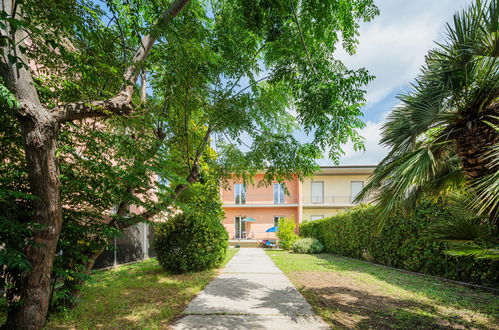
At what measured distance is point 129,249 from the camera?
10438mm

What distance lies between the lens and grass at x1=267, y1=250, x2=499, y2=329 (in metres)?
3.67

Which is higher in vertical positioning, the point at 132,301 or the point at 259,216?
the point at 132,301

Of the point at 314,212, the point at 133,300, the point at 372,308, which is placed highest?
the point at 314,212

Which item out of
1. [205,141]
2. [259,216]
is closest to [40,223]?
[205,141]

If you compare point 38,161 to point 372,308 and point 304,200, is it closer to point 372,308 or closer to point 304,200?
point 372,308

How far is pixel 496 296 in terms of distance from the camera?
196 inches

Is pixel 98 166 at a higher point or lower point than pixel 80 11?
lower

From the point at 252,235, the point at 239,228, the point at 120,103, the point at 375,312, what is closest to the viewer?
the point at 120,103

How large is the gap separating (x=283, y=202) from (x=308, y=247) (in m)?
8.31

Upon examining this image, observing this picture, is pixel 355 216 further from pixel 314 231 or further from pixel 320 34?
pixel 320 34

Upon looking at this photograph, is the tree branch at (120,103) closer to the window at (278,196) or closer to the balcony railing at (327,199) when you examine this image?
the window at (278,196)

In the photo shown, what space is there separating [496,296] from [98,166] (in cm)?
781

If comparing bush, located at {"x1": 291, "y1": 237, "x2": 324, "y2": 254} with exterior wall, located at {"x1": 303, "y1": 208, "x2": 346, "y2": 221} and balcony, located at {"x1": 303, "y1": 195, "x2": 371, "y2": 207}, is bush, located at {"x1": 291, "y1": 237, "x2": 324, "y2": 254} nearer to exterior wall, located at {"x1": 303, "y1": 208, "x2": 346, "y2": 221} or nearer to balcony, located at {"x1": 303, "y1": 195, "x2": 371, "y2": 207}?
balcony, located at {"x1": 303, "y1": 195, "x2": 371, "y2": 207}

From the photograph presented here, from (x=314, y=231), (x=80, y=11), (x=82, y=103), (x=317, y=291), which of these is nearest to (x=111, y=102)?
(x=82, y=103)
